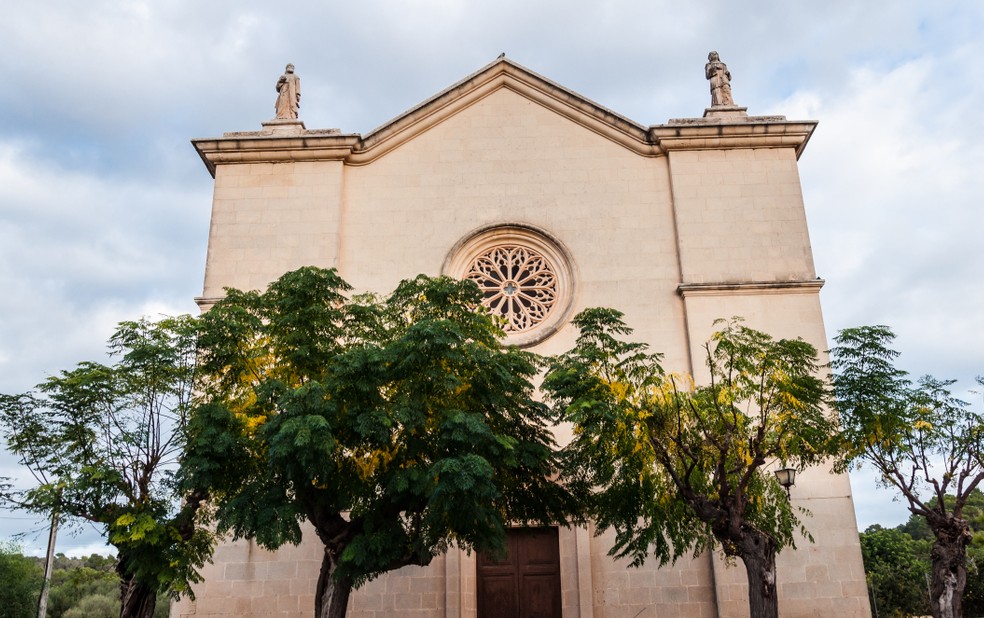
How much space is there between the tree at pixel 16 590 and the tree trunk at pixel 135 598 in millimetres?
16953

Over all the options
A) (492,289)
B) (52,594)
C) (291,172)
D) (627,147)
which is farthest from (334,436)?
(52,594)

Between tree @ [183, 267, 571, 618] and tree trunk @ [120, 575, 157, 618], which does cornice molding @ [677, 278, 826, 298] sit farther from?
tree trunk @ [120, 575, 157, 618]

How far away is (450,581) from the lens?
12.6 metres

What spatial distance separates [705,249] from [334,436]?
847cm

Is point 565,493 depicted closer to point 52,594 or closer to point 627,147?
point 627,147

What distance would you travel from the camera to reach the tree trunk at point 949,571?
10.1m

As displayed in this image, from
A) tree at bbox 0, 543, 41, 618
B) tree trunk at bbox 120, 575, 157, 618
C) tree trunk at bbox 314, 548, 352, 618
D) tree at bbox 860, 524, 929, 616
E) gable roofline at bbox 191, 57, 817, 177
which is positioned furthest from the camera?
tree at bbox 860, 524, 929, 616

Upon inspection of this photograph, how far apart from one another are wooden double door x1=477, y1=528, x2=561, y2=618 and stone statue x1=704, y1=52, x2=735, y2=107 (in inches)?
370

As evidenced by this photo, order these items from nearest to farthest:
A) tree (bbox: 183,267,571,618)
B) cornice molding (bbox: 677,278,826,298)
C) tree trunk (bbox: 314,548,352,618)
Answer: tree (bbox: 183,267,571,618), tree trunk (bbox: 314,548,352,618), cornice molding (bbox: 677,278,826,298)

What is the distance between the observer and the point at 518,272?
14961mm

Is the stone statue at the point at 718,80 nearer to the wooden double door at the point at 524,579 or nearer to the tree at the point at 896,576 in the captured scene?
the wooden double door at the point at 524,579

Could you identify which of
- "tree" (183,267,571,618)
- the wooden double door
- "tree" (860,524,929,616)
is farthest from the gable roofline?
"tree" (860,524,929,616)

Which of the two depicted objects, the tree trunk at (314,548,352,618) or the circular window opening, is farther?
the circular window opening

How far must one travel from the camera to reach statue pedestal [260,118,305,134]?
16016mm
